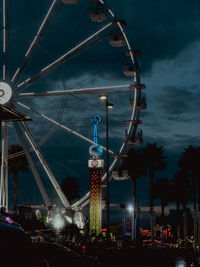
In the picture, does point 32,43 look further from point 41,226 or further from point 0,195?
point 41,226

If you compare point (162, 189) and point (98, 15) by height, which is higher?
point (98, 15)

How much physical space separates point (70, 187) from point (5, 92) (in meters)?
58.8

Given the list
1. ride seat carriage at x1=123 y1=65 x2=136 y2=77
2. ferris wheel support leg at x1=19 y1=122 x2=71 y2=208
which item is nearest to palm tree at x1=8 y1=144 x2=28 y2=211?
ferris wheel support leg at x1=19 y1=122 x2=71 y2=208

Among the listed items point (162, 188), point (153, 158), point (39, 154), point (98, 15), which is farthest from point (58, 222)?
point (162, 188)

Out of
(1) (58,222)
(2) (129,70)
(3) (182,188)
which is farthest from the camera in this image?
(3) (182,188)

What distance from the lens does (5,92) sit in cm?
2914

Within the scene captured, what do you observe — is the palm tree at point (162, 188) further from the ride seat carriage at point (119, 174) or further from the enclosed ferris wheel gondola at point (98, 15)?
the enclosed ferris wheel gondola at point (98, 15)

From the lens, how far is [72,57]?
102 ft

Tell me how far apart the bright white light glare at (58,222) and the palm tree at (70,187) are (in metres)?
50.1

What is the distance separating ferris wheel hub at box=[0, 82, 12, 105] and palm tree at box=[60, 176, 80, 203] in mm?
57971

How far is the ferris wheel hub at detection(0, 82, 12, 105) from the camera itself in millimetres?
28953

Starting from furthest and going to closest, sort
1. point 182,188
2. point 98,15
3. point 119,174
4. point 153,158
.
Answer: point 182,188 → point 153,158 → point 119,174 → point 98,15

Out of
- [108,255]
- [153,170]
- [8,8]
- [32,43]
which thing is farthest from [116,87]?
[153,170]

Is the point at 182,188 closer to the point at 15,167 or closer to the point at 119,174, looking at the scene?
the point at 15,167
